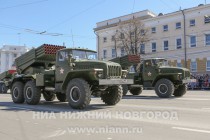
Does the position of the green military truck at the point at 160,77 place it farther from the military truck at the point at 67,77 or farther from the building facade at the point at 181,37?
the building facade at the point at 181,37

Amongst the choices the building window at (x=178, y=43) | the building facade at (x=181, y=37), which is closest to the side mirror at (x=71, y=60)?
the building facade at (x=181, y=37)

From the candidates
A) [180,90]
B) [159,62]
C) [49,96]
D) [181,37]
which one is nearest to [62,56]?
[49,96]

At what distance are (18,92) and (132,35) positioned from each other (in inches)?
1371

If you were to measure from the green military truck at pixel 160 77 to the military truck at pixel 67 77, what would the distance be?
5.62 m

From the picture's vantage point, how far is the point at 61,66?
44.3 feet

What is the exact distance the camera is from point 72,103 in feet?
40.4

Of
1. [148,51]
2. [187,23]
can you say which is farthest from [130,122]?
[148,51]

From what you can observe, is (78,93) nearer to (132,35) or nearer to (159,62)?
(159,62)

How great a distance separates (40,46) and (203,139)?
10192mm

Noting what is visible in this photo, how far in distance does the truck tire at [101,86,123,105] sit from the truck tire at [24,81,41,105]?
2.99 meters

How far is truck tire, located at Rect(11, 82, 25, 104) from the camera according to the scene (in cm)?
1543

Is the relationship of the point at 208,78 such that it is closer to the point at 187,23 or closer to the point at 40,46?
the point at 187,23

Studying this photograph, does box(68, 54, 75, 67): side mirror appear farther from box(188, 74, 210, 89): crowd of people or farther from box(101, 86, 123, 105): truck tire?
box(188, 74, 210, 89): crowd of people

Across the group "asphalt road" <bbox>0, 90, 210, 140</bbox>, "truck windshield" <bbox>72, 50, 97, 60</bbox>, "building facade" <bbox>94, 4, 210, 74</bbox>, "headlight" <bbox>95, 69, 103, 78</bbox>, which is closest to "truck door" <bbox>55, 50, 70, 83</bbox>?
"truck windshield" <bbox>72, 50, 97, 60</bbox>
